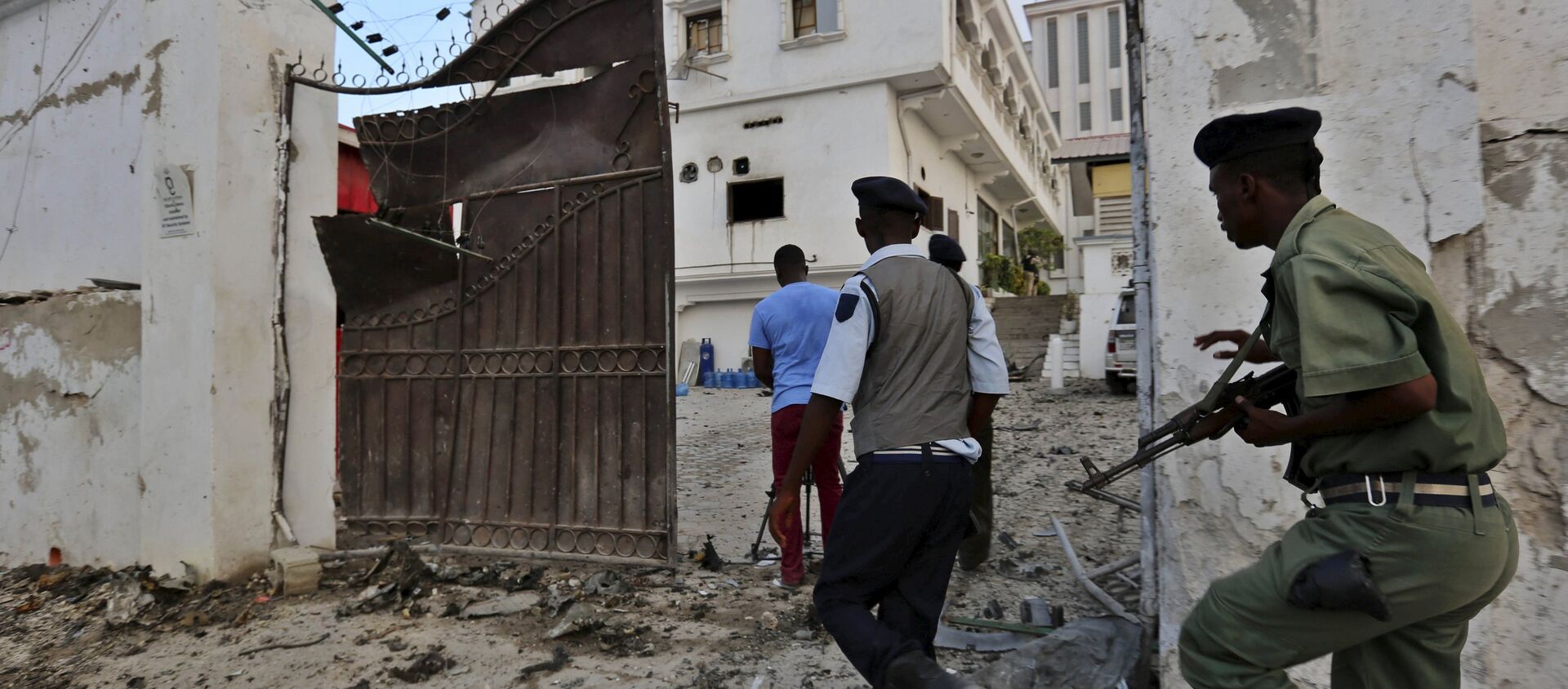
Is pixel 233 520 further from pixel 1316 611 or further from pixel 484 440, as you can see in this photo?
pixel 1316 611

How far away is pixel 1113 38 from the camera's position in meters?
38.0

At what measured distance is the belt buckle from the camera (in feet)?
4.95

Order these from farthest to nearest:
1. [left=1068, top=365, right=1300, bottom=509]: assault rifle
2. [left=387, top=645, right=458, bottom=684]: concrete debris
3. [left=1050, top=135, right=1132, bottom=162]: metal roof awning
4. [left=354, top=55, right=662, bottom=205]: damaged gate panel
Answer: [left=1050, top=135, right=1132, bottom=162]: metal roof awning
[left=354, top=55, right=662, bottom=205]: damaged gate panel
[left=387, top=645, right=458, bottom=684]: concrete debris
[left=1068, top=365, right=1300, bottom=509]: assault rifle

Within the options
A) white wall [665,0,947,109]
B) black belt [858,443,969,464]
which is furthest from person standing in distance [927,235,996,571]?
white wall [665,0,947,109]

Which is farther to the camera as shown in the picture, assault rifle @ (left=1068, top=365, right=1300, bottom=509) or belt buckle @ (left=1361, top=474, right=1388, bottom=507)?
assault rifle @ (left=1068, top=365, right=1300, bottom=509)

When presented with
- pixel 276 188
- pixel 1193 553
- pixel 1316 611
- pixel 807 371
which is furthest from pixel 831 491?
pixel 276 188

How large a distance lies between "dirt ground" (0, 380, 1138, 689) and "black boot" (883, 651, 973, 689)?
863 millimetres

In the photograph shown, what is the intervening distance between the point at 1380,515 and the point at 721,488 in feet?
18.4

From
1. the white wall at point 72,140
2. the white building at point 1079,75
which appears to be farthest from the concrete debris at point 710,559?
the white building at point 1079,75

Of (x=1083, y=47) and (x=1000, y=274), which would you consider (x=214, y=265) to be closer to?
(x=1000, y=274)

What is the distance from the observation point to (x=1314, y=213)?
160 centimetres

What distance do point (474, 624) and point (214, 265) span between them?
219 centimetres

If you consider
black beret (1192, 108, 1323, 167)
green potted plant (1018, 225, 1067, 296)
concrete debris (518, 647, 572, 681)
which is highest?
green potted plant (1018, 225, 1067, 296)

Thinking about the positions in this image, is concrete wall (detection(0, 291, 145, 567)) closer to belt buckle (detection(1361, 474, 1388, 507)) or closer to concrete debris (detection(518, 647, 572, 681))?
concrete debris (detection(518, 647, 572, 681))
